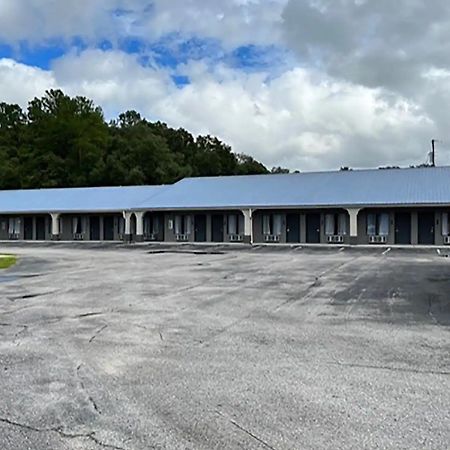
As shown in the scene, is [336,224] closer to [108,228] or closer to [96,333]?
[108,228]

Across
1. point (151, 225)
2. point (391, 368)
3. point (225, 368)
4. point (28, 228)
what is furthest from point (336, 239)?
point (225, 368)

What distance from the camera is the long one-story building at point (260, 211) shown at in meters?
28.4

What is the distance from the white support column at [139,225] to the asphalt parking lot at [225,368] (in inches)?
831

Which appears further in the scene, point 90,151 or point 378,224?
point 90,151

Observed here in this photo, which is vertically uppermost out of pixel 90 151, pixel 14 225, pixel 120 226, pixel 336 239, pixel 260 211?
pixel 90 151

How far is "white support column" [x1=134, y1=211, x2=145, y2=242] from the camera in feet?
108

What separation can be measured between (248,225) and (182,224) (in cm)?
472

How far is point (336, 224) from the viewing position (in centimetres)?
2984

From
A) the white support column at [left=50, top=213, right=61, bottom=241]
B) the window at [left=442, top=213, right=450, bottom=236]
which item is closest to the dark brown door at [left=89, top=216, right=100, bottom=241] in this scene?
the white support column at [left=50, top=213, right=61, bottom=241]

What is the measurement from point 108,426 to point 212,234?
28.6 m

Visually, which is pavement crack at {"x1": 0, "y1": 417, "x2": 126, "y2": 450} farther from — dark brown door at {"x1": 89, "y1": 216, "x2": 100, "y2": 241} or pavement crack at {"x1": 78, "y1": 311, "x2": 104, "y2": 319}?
dark brown door at {"x1": 89, "y1": 216, "x2": 100, "y2": 241}

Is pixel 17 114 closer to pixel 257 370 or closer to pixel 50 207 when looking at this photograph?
pixel 50 207

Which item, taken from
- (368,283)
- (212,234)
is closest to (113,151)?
(212,234)

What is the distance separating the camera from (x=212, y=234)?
32.6 meters
